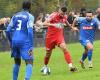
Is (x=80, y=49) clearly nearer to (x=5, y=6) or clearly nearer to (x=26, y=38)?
(x=5, y=6)

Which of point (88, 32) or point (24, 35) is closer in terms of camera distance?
point (24, 35)

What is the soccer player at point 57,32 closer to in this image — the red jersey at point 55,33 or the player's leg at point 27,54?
the red jersey at point 55,33

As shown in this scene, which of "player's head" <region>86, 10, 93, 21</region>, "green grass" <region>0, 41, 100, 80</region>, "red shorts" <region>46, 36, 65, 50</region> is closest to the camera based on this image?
"green grass" <region>0, 41, 100, 80</region>

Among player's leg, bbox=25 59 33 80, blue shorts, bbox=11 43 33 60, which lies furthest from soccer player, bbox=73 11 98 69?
player's leg, bbox=25 59 33 80

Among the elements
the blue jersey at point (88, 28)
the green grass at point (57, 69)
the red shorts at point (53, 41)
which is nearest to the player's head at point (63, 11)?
the red shorts at point (53, 41)

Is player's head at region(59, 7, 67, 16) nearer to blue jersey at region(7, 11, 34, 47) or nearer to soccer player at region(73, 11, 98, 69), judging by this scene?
soccer player at region(73, 11, 98, 69)

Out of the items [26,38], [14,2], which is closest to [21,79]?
[26,38]

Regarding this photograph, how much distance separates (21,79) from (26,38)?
2265mm

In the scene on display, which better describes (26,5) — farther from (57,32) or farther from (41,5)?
(41,5)

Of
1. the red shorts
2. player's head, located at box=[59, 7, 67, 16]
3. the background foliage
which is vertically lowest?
the background foliage

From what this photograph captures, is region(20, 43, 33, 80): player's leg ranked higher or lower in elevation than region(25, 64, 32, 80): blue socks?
higher

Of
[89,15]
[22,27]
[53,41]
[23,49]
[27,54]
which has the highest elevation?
[22,27]

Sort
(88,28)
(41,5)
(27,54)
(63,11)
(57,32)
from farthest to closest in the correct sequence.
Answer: (41,5) < (88,28) < (57,32) < (63,11) < (27,54)

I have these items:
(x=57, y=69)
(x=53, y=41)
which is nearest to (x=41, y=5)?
(x=57, y=69)
